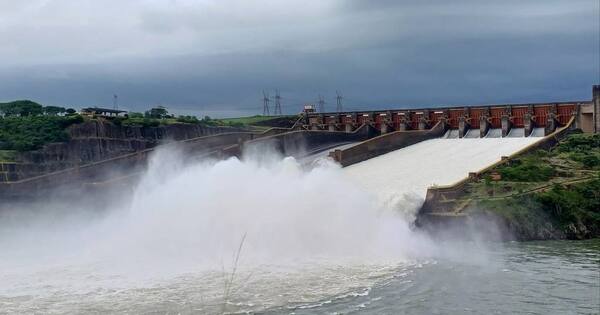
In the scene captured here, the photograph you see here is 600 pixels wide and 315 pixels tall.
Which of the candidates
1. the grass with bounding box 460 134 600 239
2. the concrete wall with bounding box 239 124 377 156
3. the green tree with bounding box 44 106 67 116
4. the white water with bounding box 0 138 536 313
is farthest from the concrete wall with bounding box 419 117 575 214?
the green tree with bounding box 44 106 67 116

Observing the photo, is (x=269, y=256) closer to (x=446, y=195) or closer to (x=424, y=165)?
(x=446, y=195)

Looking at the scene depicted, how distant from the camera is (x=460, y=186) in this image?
3772 cm

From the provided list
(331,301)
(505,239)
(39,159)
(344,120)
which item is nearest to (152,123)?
(39,159)

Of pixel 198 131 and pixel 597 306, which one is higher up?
pixel 198 131

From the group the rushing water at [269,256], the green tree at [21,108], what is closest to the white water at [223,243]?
the rushing water at [269,256]

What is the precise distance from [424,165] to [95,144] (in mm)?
22930

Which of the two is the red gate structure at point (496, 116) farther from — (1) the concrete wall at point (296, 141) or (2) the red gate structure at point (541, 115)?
(1) the concrete wall at point (296, 141)

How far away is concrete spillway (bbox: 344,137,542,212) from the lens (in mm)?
39250

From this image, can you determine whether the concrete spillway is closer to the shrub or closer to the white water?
the white water

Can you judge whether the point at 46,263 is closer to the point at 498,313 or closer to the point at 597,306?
the point at 498,313

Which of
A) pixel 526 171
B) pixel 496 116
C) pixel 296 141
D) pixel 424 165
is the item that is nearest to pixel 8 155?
pixel 296 141

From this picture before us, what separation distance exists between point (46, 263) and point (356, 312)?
12108 mm

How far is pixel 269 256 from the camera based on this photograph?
27.0 meters

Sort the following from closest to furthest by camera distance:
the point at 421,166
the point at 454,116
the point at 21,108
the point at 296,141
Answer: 1. the point at 421,166
2. the point at 296,141
3. the point at 454,116
4. the point at 21,108
